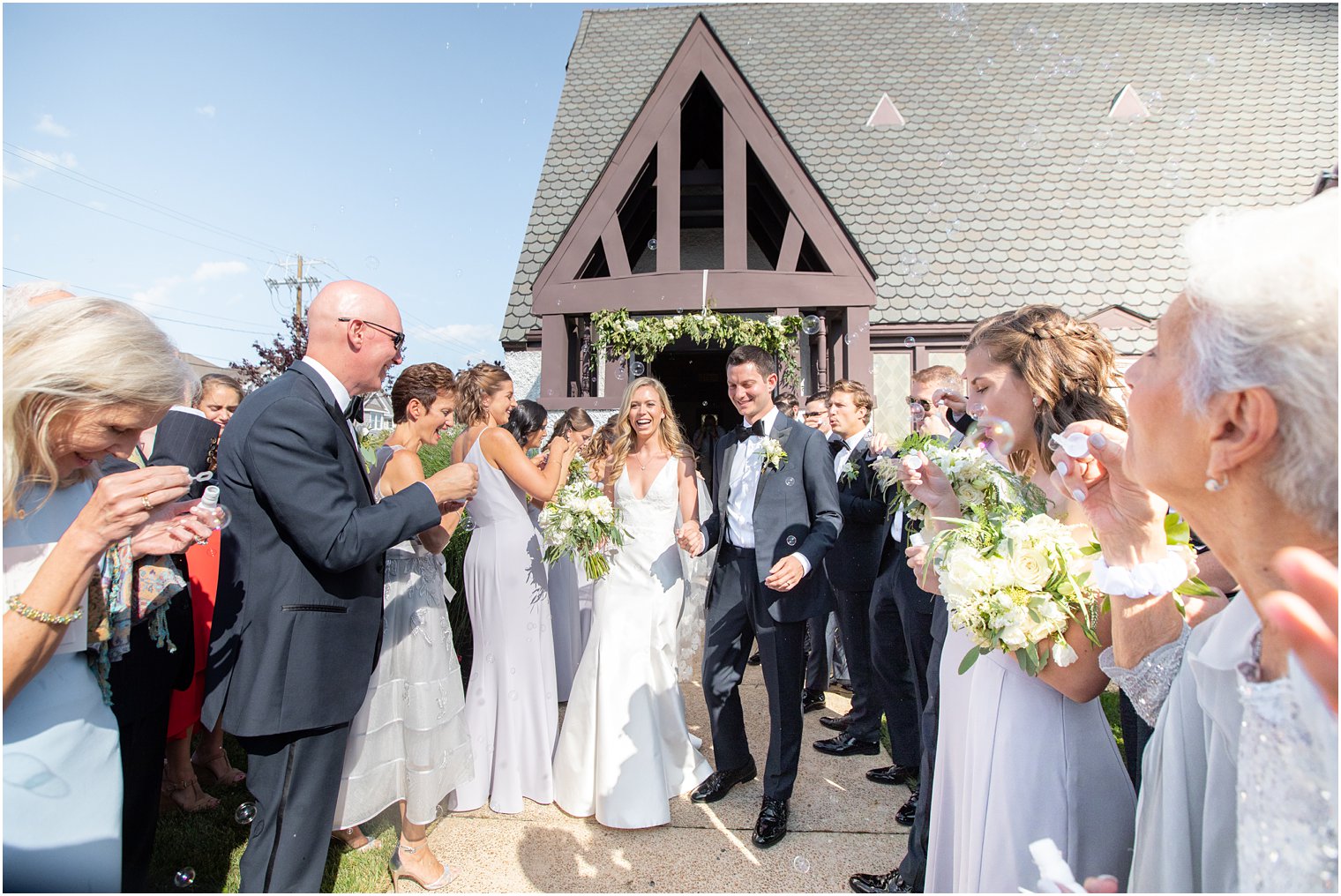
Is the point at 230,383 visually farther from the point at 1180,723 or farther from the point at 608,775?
the point at 1180,723

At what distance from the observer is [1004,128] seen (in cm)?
1391

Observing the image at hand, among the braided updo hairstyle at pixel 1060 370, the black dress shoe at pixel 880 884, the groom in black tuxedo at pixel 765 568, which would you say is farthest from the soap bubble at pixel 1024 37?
the black dress shoe at pixel 880 884

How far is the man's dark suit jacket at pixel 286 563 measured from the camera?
95.3 inches

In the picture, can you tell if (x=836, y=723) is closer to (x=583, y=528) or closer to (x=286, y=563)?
(x=583, y=528)

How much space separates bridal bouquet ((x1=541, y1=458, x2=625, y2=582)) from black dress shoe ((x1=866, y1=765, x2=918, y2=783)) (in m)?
2.19

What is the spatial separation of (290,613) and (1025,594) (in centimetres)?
238

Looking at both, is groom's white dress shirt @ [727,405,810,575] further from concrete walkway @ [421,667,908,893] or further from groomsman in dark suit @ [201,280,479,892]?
groomsman in dark suit @ [201,280,479,892]

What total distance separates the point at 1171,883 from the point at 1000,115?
15.9 m

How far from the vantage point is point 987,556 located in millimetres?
1971

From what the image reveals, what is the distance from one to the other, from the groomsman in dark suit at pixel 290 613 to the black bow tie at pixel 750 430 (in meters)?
2.31

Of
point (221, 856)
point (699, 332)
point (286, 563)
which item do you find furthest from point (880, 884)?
point (699, 332)

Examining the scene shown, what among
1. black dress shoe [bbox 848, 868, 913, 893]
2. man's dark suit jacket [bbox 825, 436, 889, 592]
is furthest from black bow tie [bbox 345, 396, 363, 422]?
man's dark suit jacket [bbox 825, 436, 889, 592]

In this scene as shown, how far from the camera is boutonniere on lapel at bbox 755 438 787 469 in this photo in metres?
4.12

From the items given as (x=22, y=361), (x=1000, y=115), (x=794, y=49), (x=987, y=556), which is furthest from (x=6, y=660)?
(x=794, y=49)
